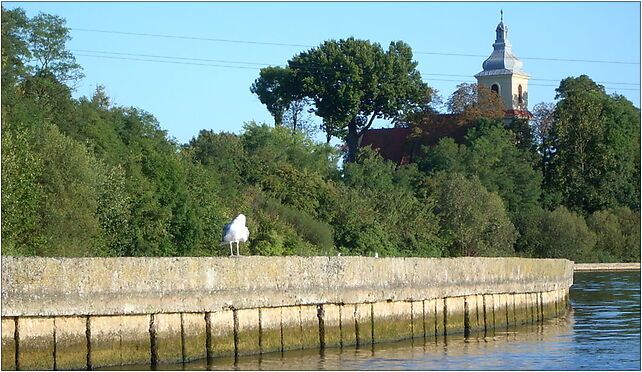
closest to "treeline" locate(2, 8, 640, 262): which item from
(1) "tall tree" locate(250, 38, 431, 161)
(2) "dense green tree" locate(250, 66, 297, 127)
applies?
(1) "tall tree" locate(250, 38, 431, 161)

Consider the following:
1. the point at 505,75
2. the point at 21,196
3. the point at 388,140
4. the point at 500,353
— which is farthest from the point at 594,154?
the point at 500,353

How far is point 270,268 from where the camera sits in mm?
25391

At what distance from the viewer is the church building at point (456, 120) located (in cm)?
11319

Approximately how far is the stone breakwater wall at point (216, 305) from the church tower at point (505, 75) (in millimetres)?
106736

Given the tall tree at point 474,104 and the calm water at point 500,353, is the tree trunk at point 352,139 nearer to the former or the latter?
the tall tree at point 474,104

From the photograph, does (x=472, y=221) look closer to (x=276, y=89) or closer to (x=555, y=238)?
(x=555, y=238)

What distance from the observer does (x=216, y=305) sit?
79.9 feet

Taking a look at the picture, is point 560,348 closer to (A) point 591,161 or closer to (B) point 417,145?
(A) point 591,161

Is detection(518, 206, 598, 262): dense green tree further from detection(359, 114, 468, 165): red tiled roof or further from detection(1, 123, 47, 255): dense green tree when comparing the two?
detection(1, 123, 47, 255): dense green tree

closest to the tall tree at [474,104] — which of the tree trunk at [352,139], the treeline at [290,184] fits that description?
the treeline at [290,184]

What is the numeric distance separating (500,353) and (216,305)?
6957 millimetres

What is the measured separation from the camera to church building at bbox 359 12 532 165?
371 ft

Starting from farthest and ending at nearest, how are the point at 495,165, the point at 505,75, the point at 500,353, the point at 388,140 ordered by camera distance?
the point at 505,75 → the point at 388,140 → the point at 495,165 → the point at 500,353

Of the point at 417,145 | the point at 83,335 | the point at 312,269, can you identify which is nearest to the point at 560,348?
the point at 312,269
